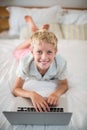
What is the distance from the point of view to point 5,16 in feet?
6.60

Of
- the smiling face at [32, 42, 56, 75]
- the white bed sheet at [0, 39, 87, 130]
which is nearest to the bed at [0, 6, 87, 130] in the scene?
the white bed sheet at [0, 39, 87, 130]

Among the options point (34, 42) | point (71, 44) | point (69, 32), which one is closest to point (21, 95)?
point (34, 42)

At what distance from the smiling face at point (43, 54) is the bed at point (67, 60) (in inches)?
4.9

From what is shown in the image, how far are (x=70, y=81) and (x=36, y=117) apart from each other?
1.16ft

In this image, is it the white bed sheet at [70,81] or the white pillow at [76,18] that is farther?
the white pillow at [76,18]

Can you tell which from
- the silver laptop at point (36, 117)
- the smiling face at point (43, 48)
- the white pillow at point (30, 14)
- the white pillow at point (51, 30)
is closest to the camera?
the silver laptop at point (36, 117)

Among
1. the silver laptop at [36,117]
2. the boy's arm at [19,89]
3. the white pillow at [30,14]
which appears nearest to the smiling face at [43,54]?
the boy's arm at [19,89]

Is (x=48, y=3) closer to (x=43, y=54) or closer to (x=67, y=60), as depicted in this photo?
(x=67, y=60)

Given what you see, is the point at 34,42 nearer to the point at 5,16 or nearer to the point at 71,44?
the point at 71,44

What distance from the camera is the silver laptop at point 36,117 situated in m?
0.86

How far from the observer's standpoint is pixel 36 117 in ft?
2.89

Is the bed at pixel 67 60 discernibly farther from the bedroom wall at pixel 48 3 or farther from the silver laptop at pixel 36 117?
the bedroom wall at pixel 48 3

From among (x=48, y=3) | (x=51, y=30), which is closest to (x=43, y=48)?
(x=51, y=30)

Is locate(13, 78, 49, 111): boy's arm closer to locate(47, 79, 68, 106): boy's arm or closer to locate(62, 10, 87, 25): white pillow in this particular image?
locate(47, 79, 68, 106): boy's arm
